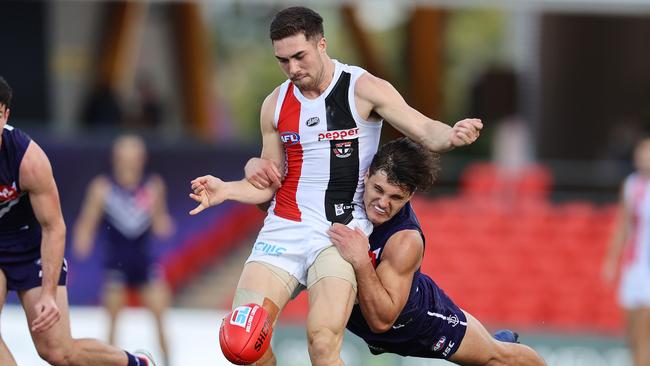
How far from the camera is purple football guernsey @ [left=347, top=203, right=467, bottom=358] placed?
689 centimetres

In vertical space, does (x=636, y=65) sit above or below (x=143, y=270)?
above

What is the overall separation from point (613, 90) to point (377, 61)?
4.12m

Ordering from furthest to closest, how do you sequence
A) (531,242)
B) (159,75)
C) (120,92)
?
1. (159,75)
2. (120,92)
3. (531,242)

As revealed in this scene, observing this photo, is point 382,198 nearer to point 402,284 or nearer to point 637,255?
point 402,284

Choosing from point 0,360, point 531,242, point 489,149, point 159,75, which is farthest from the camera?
point 489,149

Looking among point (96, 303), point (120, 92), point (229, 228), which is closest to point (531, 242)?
point (229, 228)

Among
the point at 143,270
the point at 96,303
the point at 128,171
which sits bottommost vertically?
the point at 96,303

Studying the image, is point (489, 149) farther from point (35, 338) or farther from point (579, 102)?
point (35, 338)

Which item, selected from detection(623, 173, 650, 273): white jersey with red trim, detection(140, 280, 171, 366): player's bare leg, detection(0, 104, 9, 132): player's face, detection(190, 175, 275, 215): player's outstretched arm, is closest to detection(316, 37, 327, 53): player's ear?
detection(190, 175, 275, 215): player's outstretched arm

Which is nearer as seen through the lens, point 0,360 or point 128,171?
point 0,360

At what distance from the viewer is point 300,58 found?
645 centimetres

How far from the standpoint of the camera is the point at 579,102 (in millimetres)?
20547

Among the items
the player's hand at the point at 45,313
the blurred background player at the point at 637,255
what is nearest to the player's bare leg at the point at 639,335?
the blurred background player at the point at 637,255

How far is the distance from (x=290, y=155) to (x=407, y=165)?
67cm
